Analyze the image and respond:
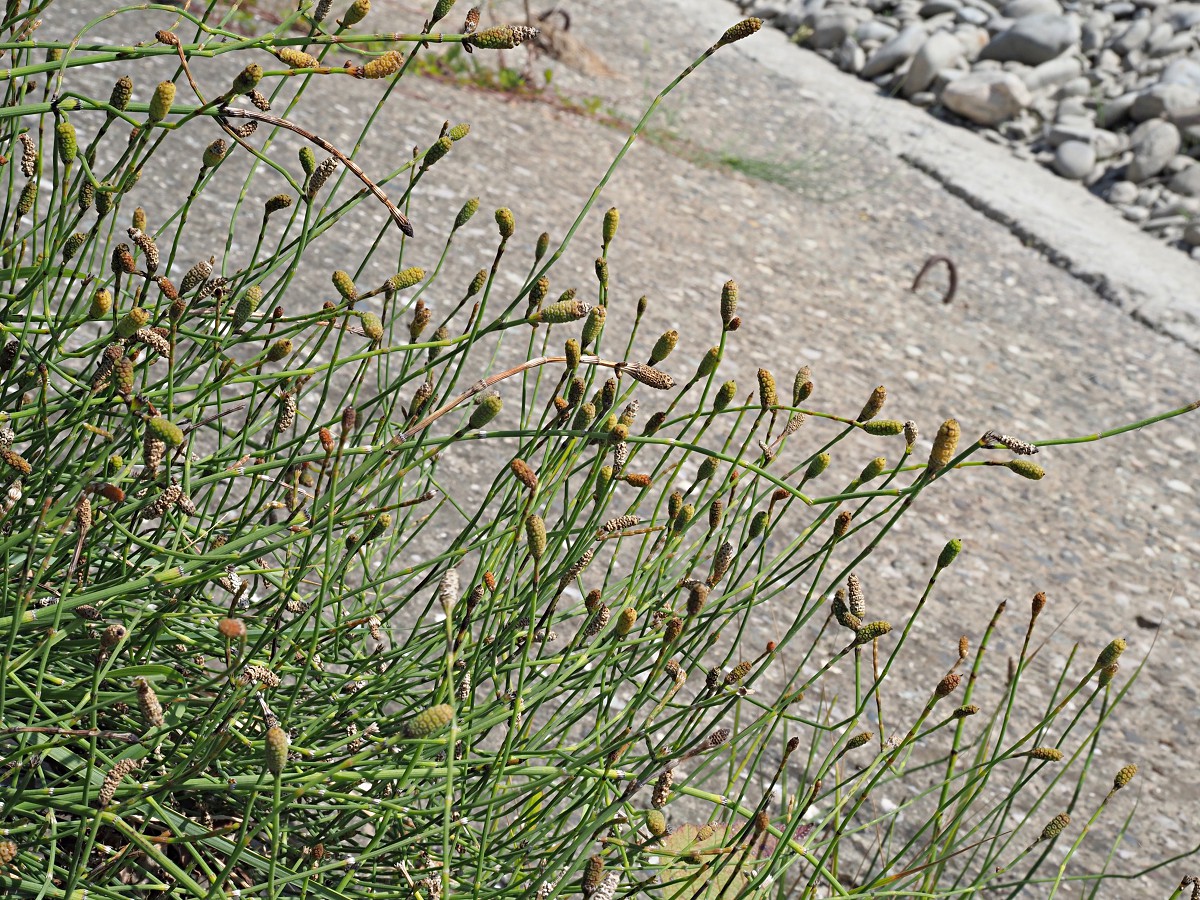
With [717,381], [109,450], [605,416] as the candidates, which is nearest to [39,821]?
[109,450]

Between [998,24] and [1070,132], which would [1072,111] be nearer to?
[1070,132]

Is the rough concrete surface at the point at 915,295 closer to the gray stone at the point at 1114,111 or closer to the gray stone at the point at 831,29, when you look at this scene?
the gray stone at the point at 1114,111

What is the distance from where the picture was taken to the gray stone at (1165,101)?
24.7 ft

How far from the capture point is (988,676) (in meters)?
3.06

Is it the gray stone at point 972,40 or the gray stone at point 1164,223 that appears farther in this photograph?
the gray stone at point 972,40

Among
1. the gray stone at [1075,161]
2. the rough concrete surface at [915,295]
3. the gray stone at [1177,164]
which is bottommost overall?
the rough concrete surface at [915,295]

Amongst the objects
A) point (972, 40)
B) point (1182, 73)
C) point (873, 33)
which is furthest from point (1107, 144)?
point (873, 33)

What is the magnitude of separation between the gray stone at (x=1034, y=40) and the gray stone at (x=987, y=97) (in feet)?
1.98

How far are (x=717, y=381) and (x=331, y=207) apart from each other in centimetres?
144

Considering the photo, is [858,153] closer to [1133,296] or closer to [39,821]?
[1133,296]

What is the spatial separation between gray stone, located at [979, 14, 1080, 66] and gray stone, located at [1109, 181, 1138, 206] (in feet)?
4.93

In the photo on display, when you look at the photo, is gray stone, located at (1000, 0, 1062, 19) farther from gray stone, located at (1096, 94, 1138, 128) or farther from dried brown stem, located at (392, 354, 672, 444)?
dried brown stem, located at (392, 354, 672, 444)

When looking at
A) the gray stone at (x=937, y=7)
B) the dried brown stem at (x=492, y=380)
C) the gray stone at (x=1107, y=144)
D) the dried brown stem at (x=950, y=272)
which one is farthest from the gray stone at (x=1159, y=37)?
the dried brown stem at (x=492, y=380)

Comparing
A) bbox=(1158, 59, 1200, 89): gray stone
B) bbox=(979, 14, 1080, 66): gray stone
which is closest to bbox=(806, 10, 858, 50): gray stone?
bbox=(979, 14, 1080, 66): gray stone
